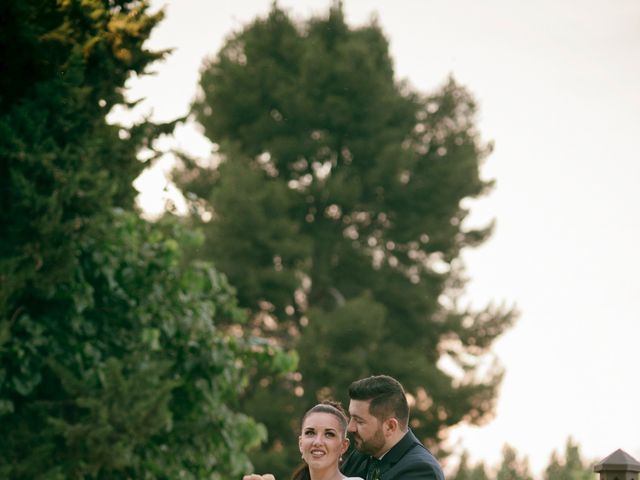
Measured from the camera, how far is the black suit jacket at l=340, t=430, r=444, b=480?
5.03 m

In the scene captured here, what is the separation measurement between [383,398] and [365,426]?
17 cm

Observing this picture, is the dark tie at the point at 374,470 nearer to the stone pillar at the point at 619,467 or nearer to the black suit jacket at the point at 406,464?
the black suit jacket at the point at 406,464

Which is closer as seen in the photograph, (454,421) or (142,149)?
(142,149)

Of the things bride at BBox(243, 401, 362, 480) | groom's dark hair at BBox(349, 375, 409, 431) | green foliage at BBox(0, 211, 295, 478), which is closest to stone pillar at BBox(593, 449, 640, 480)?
groom's dark hair at BBox(349, 375, 409, 431)

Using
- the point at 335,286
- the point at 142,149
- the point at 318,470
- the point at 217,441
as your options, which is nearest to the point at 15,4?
the point at 142,149

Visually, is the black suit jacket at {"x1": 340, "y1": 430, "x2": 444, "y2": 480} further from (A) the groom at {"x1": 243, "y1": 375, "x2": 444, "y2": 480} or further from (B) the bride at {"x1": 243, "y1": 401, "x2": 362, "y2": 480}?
(B) the bride at {"x1": 243, "y1": 401, "x2": 362, "y2": 480}

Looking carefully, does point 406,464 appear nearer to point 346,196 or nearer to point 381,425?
point 381,425

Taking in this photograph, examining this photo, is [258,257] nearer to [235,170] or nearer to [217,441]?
[235,170]

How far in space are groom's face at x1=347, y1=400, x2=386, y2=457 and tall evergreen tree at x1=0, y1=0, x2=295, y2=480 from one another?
6.81m

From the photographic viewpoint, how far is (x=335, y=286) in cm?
2852

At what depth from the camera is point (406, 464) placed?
5066 mm

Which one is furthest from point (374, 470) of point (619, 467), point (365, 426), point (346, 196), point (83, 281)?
point (346, 196)

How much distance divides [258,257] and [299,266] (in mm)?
1105

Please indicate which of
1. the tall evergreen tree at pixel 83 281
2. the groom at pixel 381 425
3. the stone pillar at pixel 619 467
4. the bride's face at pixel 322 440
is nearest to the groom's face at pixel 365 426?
the groom at pixel 381 425
